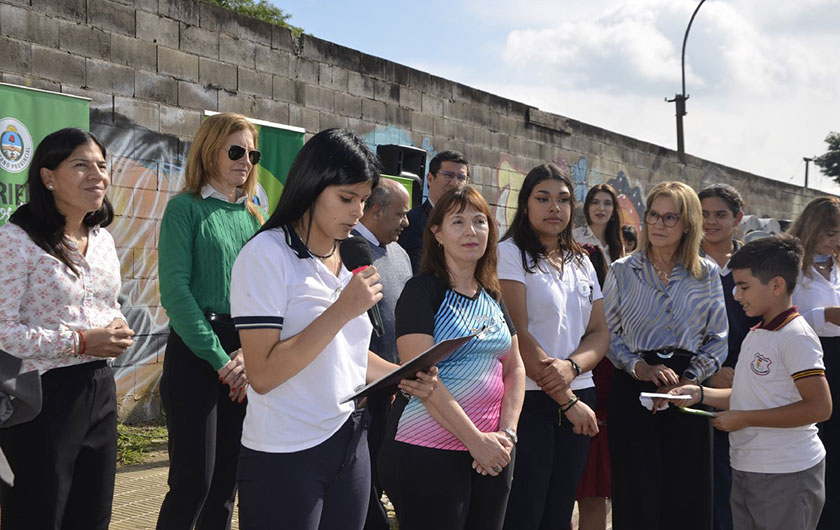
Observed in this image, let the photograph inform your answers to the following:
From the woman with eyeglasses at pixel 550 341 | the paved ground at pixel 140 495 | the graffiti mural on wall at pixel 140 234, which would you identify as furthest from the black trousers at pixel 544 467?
the graffiti mural on wall at pixel 140 234

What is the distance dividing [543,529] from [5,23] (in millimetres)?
5056

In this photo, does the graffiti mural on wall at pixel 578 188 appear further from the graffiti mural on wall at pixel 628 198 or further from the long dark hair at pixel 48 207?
the long dark hair at pixel 48 207

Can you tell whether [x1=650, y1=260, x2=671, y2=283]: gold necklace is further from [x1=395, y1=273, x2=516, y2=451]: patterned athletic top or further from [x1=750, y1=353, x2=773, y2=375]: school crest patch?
[x1=395, y1=273, x2=516, y2=451]: patterned athletic top

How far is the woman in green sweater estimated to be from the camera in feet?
10.1

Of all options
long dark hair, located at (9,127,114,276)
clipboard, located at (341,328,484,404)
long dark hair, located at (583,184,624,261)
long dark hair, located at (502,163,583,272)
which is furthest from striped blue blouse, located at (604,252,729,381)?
long dark hair, located at (9,127,114,276)

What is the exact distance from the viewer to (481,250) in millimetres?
3027

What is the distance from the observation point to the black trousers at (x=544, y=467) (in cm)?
320

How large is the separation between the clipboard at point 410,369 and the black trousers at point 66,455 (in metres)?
1.05

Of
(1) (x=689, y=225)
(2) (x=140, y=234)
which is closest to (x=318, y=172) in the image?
(1) (x=689, y=225)

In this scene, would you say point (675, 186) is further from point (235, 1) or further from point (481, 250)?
point (235, 1)

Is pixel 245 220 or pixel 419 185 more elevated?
pixel 419 185

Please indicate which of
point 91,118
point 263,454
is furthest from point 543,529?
point 91,118

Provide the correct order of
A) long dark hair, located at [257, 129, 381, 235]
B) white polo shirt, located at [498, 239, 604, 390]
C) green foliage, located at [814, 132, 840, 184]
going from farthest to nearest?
green foliage, located at [814, 132, 840, 184] → white polo shirt, located at [498, 239, 604, 390] → long dark hair, located at [257, 129, 381, 235]

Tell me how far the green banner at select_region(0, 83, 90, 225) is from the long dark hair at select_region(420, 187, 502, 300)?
12.3 feet
